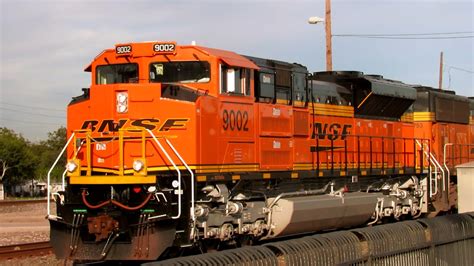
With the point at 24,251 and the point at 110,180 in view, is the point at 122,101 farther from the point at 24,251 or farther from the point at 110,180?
the point at 24,251

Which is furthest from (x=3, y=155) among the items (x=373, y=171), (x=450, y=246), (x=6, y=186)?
(x=450, y=246)

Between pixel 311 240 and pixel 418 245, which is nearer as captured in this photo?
pixel 311 240

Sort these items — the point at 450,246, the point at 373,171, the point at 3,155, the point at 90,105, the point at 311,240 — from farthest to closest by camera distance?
the point at 3,155 → the point at 373,171 → the point at 90,105 → the point at 450,246 → the point at 311,240

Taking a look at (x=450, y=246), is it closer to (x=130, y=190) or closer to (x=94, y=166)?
(x=130, y=190)

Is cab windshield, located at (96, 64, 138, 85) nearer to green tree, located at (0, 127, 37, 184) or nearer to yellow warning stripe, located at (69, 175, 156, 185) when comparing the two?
yellow warning stripe, located at (69, 175, 156, 185)

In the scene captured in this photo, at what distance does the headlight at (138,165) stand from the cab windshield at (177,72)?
190 cm

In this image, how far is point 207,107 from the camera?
33.5 ft

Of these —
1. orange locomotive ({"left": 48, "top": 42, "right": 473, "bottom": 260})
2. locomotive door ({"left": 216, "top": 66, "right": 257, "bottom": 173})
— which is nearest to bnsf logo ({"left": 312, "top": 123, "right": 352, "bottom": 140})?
orange locomotive ({"left": 48, "top": 42, "right": 473, "bottom": 260})

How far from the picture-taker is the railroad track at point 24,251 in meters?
12.5

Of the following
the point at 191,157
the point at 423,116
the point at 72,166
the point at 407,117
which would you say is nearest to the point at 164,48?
the point at 191,157

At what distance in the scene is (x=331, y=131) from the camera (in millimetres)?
14219

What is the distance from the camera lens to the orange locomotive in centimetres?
956

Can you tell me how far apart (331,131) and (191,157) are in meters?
5.12

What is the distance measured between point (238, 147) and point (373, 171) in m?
5.35
